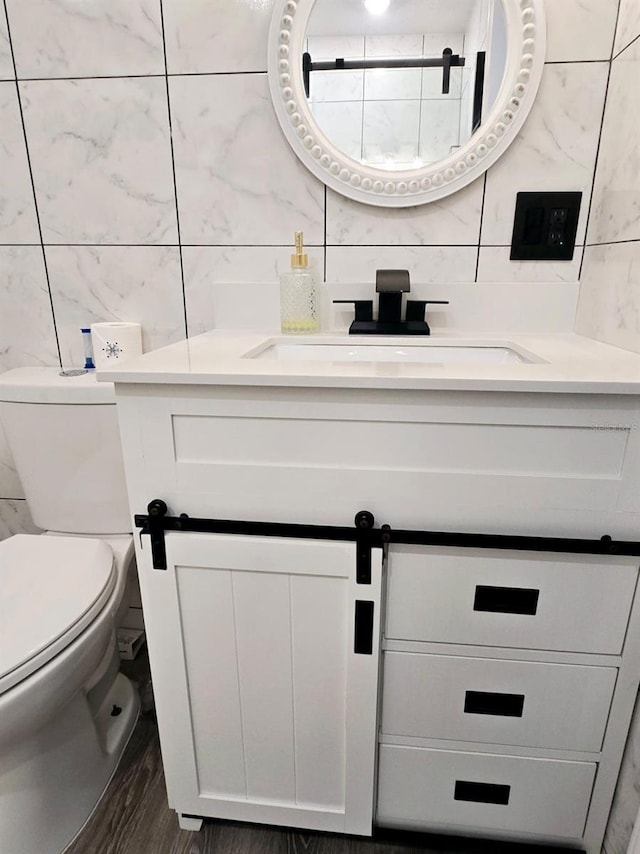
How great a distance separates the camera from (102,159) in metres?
1.06

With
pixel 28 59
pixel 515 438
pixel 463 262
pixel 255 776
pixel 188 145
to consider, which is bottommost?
pixel 255 776

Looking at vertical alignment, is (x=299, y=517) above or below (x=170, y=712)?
above

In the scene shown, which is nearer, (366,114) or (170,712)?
(170,712)

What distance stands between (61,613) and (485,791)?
745 mm

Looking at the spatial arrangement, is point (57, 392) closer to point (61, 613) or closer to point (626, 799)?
point (61, 613)

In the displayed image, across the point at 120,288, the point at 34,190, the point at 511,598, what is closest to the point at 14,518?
the point at 120,288

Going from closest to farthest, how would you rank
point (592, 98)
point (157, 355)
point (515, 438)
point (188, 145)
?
point (515, 438) → point (157, 355) → point (592, 98) → point (188, 145)

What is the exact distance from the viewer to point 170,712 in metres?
0.80

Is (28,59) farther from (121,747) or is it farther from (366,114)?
(121,747)

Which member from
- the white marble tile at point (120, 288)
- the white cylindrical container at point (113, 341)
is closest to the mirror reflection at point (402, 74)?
the white marble tile at point (120, 288)

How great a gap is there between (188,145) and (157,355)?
566mm

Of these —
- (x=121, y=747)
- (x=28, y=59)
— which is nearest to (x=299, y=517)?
(x=121, y=747)

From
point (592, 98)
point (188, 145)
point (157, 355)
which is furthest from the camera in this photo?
point (188, 145)

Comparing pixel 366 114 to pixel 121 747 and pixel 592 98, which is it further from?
pixel 121 747
